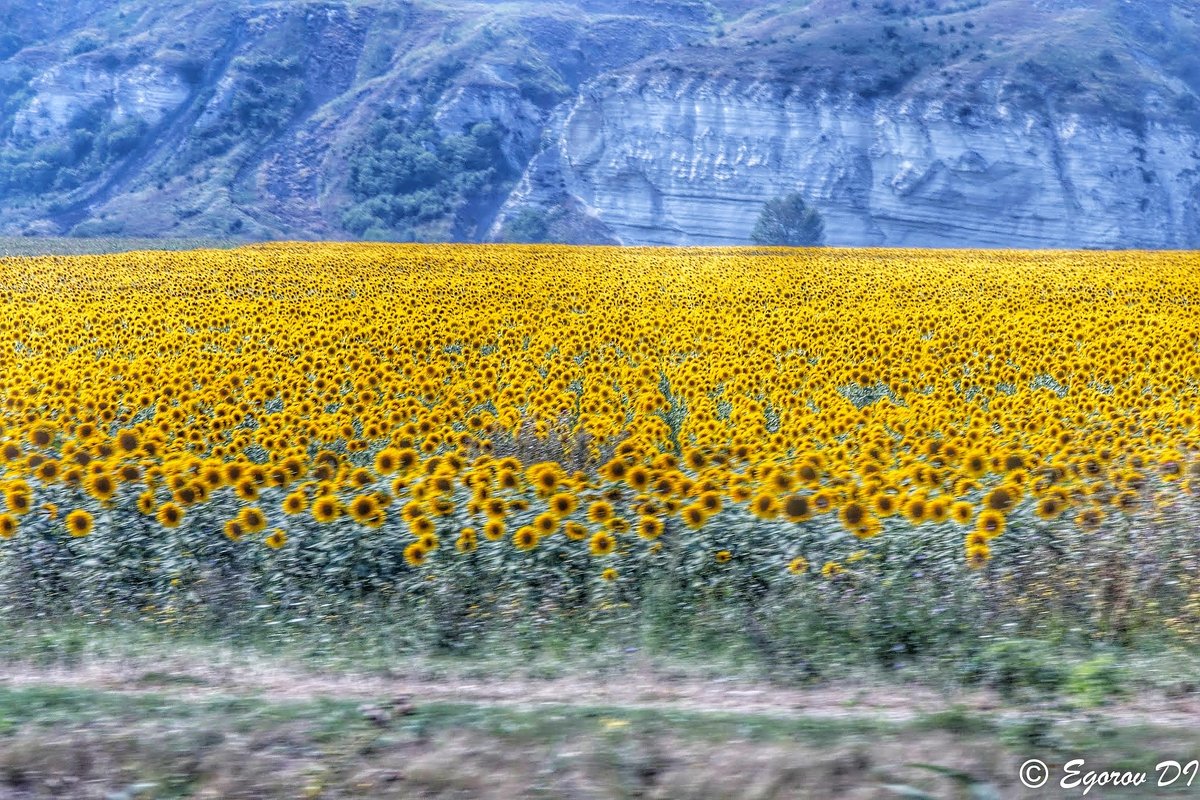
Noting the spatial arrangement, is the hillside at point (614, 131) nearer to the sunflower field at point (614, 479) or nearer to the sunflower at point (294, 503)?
the sunflower field at point (614, 479)

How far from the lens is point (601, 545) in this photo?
7.01 m

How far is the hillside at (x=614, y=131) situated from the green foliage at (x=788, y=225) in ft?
29.0

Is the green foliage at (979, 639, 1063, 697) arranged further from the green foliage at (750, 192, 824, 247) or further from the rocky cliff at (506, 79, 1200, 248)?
the rocky cliff at (506, 79, 1200, 248)

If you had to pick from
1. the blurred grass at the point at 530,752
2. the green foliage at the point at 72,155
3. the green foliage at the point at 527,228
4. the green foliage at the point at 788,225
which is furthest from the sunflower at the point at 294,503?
the green foliage at the point at 72,155

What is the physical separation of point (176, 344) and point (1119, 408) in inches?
353

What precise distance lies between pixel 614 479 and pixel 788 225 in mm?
66433

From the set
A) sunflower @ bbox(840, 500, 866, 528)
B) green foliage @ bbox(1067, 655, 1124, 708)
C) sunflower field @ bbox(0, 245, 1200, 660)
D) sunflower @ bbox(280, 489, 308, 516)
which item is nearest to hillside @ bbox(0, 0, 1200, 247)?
sunflower field @ bbox(0, 245, 1200, 660)

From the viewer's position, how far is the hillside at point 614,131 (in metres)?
80.9

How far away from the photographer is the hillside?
80938mm

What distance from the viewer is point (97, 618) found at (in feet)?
23.1

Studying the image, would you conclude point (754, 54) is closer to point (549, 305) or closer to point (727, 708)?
point (549, 305)

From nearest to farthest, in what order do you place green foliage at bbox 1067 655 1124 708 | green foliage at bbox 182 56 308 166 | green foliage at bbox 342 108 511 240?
1. green foliage at bbox 1067 655 1124 708
2. green foliage at bbox 342 108 511 240
3. green foliage at bbox 182 56 308 166

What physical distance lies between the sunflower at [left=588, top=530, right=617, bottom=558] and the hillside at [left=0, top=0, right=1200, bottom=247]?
7132 cm

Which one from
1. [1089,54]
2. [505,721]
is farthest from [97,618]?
[1089,54]
